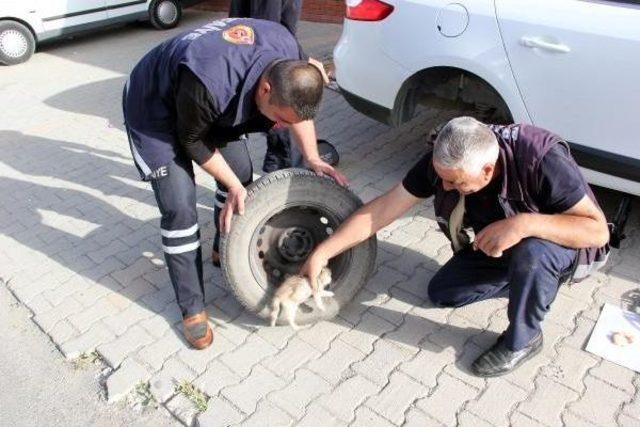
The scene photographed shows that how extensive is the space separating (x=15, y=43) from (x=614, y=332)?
7732 millimetres

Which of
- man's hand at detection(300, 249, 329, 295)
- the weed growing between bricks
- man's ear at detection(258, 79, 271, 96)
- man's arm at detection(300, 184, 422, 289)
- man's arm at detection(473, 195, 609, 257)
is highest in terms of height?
man's ear at detection(258, 79, 271, 96)

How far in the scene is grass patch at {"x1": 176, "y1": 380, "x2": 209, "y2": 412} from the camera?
2.45 m

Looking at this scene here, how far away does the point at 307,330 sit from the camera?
2826 millimetres

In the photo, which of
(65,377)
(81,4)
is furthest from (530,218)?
(81,4)

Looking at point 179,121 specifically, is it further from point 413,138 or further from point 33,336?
point 413,138

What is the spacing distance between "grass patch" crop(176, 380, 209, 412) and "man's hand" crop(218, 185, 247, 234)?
720 millimetres

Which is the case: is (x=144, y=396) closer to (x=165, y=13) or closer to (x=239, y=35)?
(x=239, y=35)

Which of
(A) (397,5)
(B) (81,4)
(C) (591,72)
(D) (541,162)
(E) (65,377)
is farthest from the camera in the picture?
(B) (81,4)

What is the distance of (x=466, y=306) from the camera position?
2906 mm

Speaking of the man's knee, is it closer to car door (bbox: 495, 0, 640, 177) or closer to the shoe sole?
the shoe sole

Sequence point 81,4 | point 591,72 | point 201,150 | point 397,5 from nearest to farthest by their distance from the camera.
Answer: point 201,150 → point 591,72 → point 397,5 → point 81,4

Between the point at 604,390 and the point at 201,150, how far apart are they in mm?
2025

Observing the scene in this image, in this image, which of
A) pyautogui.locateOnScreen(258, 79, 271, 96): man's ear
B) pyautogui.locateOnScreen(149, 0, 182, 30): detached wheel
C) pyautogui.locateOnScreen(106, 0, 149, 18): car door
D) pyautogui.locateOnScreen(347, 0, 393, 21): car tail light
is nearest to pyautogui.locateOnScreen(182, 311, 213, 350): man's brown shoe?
pyautogui.locateOnScreen(258, 79, 271, 96): man's ear

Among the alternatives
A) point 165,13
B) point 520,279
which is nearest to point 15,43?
point 165,13
